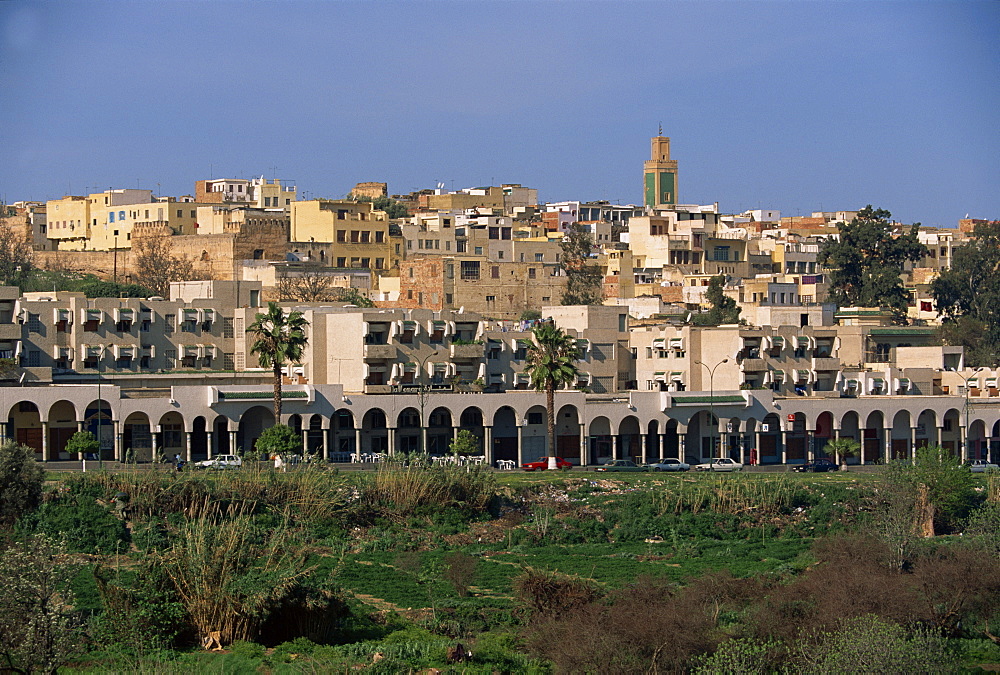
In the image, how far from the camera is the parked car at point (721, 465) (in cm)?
7000

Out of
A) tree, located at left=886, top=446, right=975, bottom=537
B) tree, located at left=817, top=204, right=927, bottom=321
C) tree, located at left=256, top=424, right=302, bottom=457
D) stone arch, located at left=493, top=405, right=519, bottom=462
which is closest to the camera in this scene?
tree, located at left=886, top=446, right=975, bottom=537

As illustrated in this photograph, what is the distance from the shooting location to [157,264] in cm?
10631

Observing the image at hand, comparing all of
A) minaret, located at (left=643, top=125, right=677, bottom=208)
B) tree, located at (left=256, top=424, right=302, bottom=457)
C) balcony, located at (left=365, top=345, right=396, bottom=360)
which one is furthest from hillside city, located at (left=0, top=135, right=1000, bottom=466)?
minaret, located at (left=643, top=125, right=677, bottom=208)

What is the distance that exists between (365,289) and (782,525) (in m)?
52.8

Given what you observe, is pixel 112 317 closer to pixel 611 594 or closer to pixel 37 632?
pixel 611 594

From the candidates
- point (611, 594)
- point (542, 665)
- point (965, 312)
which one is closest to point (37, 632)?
point (542, 665)

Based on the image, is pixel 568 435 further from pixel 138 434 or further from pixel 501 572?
pixel 501 572

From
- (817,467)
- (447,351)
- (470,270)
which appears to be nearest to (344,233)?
(470,270)

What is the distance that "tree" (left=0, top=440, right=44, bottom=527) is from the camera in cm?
4612

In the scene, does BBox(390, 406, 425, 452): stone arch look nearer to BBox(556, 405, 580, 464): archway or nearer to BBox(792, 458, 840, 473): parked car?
BBox(556, 405, 580, 464): archway

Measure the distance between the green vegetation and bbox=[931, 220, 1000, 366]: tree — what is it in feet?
158

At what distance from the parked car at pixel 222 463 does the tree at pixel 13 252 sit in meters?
32.1

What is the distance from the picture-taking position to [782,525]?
56.6 meters

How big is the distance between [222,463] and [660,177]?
359 ft
